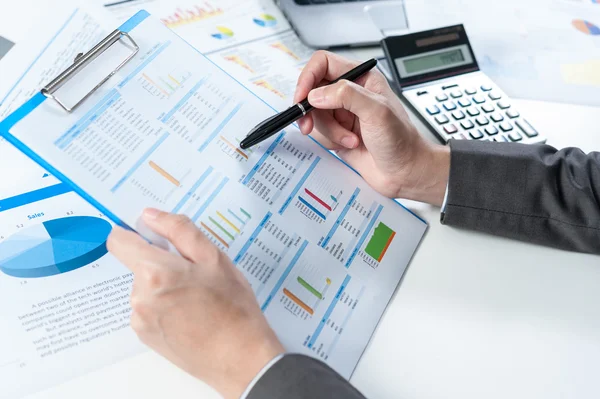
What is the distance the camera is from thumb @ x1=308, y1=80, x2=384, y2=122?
2.20 ft

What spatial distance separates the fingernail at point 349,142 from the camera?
29.1 inches

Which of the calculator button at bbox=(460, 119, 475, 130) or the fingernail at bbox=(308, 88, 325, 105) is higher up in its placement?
the calculator button at bbox=(460, 119, 475, 130)

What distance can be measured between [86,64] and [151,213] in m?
0.20

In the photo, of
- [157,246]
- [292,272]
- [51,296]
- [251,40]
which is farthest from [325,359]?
[251,40]

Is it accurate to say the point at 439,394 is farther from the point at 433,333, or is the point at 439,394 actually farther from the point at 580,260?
the point at 580,260

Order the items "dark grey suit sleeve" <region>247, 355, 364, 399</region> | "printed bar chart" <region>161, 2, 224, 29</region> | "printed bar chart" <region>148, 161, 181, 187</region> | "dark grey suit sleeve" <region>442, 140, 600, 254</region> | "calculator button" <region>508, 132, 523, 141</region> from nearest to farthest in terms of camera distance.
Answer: "dark grey suit sleeve" <region>247, 355, 364, 399</region>, "printed bar chart" <region>148, 161, 181, 187</region>, "dark grey suit sleeve" <region>442, 140, 600, 254</region>, "calculator button" <region>508, 132, 523, 141</region>, "printed bar chart" <region>161, 2, 224, 29</region>

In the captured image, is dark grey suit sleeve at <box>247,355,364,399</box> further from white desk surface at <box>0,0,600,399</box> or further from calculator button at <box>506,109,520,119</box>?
calculator button at <box>506,109,520,119</box>

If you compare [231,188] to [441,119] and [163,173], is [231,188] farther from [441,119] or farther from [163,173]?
[441,119]

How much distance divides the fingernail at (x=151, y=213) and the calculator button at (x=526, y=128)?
1.84ft

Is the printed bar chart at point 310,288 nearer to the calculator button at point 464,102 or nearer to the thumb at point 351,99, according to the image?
the thumb at point 351,99

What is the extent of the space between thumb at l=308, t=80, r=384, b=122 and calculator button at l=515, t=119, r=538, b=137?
10.8 inches

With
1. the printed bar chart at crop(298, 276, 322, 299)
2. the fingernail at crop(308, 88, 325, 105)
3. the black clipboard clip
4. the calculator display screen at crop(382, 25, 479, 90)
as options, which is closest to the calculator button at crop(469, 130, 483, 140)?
the calculator display screen at crop(382, 25, 479, 90)

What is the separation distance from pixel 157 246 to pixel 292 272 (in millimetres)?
157

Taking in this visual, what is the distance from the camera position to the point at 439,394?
1.87 ft
